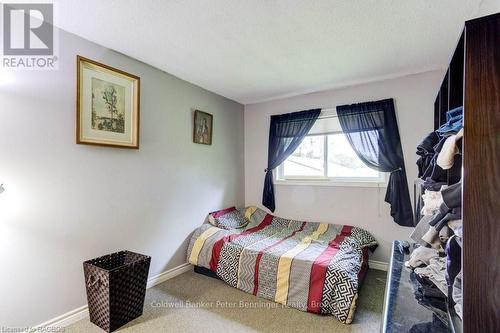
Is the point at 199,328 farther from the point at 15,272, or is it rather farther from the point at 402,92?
the point at 402,92

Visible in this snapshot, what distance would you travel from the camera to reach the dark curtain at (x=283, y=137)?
10.9ft

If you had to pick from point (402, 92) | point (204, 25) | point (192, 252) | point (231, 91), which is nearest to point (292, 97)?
point (231, 91)

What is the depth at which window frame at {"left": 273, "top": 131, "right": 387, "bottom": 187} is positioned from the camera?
2945 millimetres

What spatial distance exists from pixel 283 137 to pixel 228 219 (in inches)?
54.2

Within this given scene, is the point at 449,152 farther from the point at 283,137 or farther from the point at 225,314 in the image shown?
the point at 283,137

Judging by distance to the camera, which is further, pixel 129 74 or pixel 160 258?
pixel 160 258

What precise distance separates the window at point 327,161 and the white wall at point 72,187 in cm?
148

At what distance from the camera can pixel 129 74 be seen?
231cm

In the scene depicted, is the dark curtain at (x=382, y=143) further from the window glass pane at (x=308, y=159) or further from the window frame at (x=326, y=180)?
the window glass pane at (x=308, y=159)

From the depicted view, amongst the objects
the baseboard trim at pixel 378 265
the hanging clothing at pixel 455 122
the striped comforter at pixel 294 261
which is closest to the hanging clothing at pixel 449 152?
the hanging clothing at pixel 455 122

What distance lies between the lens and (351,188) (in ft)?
10.1

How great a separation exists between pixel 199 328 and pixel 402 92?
10.1ft

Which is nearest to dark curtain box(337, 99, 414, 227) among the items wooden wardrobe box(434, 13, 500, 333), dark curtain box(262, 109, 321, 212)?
dark curtain box(262, 109, 321, 212)

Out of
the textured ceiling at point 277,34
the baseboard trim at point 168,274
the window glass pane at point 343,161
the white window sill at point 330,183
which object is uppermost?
the textured ceiling at point 277,34
